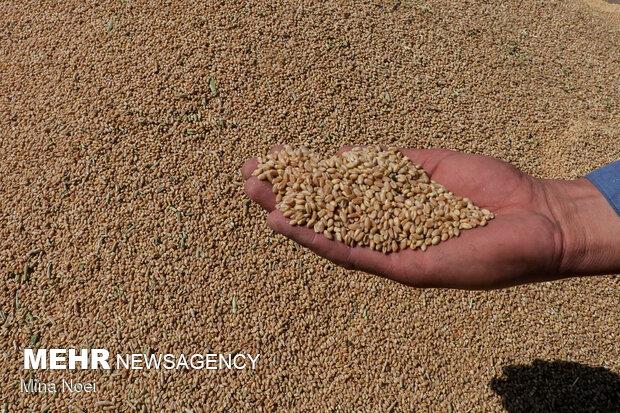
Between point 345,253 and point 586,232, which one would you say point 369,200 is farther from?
point 586,232

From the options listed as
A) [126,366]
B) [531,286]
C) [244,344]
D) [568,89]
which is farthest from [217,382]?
[568,89]

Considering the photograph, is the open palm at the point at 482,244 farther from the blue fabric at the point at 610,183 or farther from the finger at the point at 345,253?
the blue fabric at the point at 610,183

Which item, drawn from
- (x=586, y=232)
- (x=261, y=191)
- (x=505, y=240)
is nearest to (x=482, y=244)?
(x=505, y=240)

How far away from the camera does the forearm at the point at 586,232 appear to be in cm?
210

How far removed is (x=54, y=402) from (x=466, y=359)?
2176mm

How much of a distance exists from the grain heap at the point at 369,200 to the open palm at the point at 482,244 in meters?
0.04

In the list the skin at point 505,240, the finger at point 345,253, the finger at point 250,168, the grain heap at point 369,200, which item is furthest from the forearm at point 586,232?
the finger at point 250,168

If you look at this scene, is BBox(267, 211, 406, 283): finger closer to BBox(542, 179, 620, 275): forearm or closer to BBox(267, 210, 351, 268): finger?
BBox(267, 210, 351, 268): finger

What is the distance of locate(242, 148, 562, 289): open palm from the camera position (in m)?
2.00

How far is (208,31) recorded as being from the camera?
11.9 feet

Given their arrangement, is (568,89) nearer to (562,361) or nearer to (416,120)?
(416,120)

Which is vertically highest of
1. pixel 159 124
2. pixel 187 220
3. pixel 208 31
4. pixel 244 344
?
pixel 208 31

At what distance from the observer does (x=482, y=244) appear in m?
2.03

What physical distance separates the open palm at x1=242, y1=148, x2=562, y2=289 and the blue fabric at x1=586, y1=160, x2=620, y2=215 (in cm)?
24
